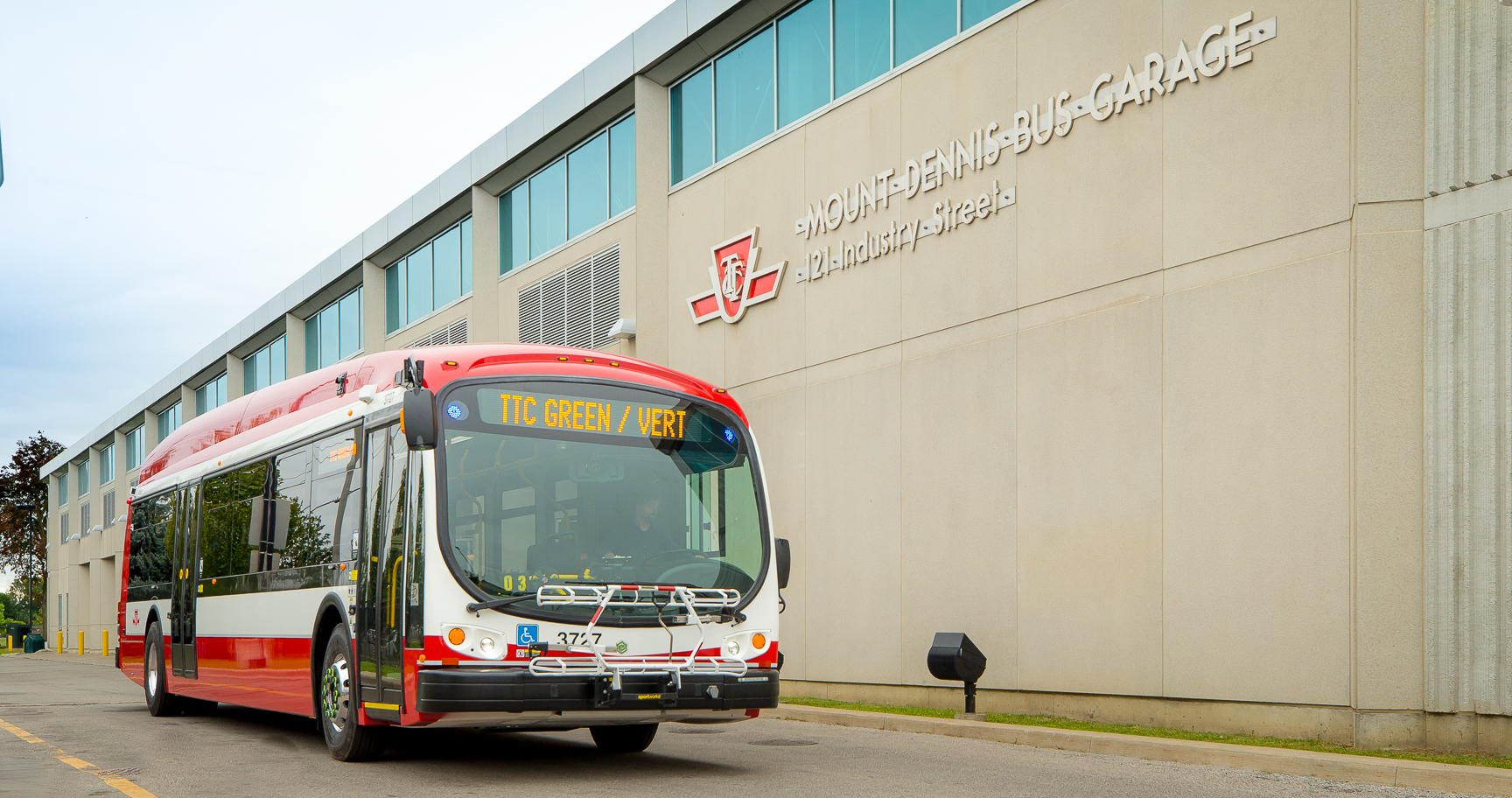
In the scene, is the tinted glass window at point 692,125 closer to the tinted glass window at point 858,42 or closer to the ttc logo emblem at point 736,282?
the ttc logo emblem at point 736,282

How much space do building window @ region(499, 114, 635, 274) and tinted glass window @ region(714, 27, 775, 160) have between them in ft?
8.73

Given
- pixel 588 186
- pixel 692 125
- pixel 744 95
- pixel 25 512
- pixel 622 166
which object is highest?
pixel 744 95

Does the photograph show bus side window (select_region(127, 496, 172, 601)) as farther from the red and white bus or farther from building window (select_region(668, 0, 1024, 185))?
building window (select_region(668, 0, 1024, 185))

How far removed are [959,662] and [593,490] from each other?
542 cm

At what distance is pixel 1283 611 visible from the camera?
11.3m

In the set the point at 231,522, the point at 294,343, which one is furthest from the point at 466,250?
the point at 231,522

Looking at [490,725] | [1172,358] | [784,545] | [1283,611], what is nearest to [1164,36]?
[1172,358]

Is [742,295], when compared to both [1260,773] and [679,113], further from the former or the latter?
[1260,773]

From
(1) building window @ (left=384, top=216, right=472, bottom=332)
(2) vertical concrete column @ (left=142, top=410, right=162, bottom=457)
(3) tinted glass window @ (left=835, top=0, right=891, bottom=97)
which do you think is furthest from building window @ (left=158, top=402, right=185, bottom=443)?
(3) tinted glass window @ (left=835, top=0, right=891, bottom=97)

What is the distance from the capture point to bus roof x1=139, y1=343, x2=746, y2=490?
32.1ft

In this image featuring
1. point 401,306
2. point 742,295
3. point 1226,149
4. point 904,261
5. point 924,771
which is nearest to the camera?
point 924,771

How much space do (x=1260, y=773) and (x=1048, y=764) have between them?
1.55 m

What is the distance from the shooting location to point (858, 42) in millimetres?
17797

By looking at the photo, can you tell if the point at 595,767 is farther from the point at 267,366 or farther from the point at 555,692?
the point at 267,366
